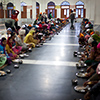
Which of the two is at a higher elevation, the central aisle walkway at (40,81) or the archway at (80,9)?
the archway at (80,9)

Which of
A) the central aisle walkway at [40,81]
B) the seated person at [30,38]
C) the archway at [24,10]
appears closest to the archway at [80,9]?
the archway at [24,10]

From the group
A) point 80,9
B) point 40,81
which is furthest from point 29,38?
point 80,9

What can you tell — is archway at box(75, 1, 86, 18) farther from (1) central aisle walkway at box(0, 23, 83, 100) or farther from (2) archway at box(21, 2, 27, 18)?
(1) central aisle walkway at box(0, 23, 83, 100)

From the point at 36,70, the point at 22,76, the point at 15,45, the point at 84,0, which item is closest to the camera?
the point at 22,76

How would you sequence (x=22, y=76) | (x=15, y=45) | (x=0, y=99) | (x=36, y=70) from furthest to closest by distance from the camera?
(x=15, y=45), (x=36, y=70), (x=22, y=76), (x=0, y=99)

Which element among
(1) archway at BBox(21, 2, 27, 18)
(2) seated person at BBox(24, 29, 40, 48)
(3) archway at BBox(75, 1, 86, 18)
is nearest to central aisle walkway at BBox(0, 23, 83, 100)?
(2) seated person at BBox(24, 29, 40, 48)

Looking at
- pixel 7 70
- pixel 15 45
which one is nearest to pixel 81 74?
pixel 7 70

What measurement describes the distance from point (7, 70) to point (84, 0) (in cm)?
3095

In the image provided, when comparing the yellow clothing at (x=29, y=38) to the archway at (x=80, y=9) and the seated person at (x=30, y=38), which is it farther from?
the archway at (x=80, y=9)

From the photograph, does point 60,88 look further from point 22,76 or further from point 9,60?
point 9,60

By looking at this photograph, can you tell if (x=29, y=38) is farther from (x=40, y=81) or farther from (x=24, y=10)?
(x=24, y=10)

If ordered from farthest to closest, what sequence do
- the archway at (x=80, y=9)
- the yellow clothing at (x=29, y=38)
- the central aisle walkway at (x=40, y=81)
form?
the archway at (x=80, y=9) < the yellow clothing at (x=29, y=38) < the central aisle walkway at (x=40, y=81)

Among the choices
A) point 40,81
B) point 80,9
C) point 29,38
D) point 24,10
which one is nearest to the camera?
point 40,81

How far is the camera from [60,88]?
157 inches
